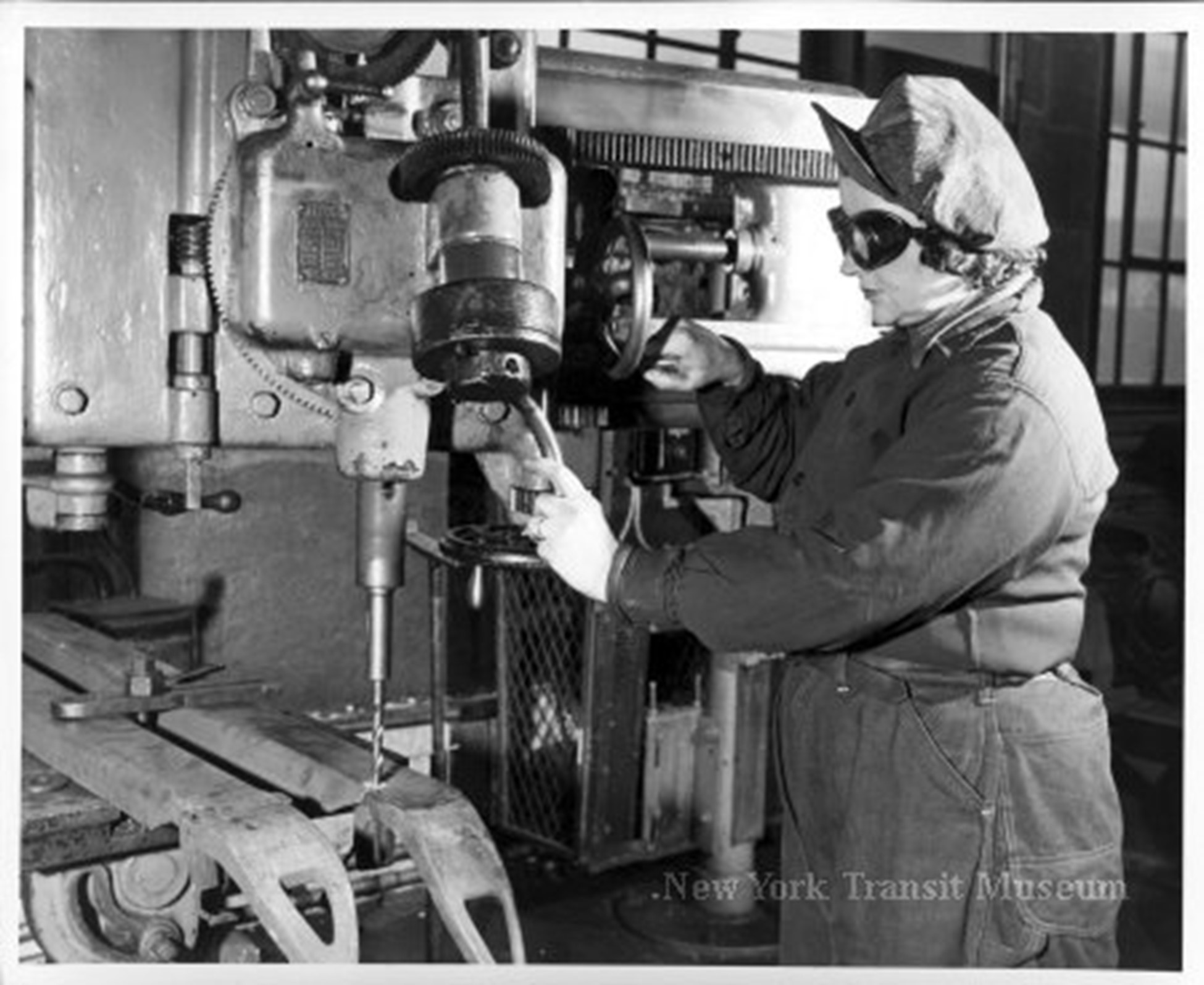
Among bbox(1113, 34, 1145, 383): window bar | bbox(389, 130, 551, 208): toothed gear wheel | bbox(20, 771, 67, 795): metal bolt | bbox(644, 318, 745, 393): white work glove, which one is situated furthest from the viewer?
bbox(1113, 34, 1145, 383): window bar

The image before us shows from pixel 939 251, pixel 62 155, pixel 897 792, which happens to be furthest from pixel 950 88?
pixel 62 155

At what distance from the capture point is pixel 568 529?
1015 mm

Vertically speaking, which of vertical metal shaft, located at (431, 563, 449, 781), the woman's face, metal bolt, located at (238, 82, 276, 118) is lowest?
vertical metal shaft, located at (431, 563, 449, 781)

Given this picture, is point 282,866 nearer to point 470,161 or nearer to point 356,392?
point 356,392

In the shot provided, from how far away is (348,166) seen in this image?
917 mm

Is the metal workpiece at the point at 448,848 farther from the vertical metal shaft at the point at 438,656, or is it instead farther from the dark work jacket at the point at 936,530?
the vertical metal shaft at the point at 438,656

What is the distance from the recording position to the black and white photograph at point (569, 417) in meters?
0.91

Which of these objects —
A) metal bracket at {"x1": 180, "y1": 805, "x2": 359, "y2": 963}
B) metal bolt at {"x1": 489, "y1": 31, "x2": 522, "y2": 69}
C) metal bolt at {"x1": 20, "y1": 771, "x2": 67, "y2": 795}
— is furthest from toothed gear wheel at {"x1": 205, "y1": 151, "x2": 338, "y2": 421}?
metal bolt at {"x1": 20, "y1": 771, "x2": 67, "y2": 795}

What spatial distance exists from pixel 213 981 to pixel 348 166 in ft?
2.47

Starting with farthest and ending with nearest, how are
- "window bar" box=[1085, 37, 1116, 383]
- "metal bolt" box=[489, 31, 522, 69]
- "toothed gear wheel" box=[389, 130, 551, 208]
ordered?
"window bar" box=[1085, 37, 1116, 383] → "metal bolt" box=[489, 31, 522, 69] → "toothed gear wheel" box=[389, 130, 551, 208]

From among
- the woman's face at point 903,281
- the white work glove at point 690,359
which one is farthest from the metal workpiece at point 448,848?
the woman's face at point 903,281

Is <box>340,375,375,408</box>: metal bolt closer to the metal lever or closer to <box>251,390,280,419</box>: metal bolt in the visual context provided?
<box>251,390,280,419</box>: metal bolt

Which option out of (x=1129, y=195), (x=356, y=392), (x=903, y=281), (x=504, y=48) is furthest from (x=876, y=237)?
(x=1129, y=195)

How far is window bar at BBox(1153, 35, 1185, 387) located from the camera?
5.41ft
